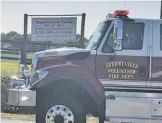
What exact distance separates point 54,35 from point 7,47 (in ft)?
23.0

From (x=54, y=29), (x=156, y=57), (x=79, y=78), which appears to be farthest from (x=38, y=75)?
(x=54, y=29)

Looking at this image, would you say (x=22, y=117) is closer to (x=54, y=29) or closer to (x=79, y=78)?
(x=79, y=78)

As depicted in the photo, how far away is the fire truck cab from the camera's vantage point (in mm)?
7137

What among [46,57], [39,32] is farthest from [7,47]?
[46,57]

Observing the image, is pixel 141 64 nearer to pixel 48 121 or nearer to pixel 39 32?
pixel 48 121

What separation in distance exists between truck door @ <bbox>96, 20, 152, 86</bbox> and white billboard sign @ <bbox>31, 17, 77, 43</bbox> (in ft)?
17.9

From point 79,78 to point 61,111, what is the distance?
0.66 m

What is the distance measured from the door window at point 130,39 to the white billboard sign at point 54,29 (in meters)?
5.39

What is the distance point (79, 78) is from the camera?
712 cm

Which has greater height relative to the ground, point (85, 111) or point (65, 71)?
point (65, 71)

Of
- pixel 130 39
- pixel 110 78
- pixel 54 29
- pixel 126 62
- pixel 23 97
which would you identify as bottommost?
pixel 23 97

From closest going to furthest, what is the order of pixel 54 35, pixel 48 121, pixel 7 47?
pixel 48 121 → pixel 54 35 → pixel 7 47

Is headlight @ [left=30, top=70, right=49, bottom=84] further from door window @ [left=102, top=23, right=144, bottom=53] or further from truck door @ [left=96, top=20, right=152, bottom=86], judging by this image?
door window @ [left=102, top=23, right=144, bottom=53]

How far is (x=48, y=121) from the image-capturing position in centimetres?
713
